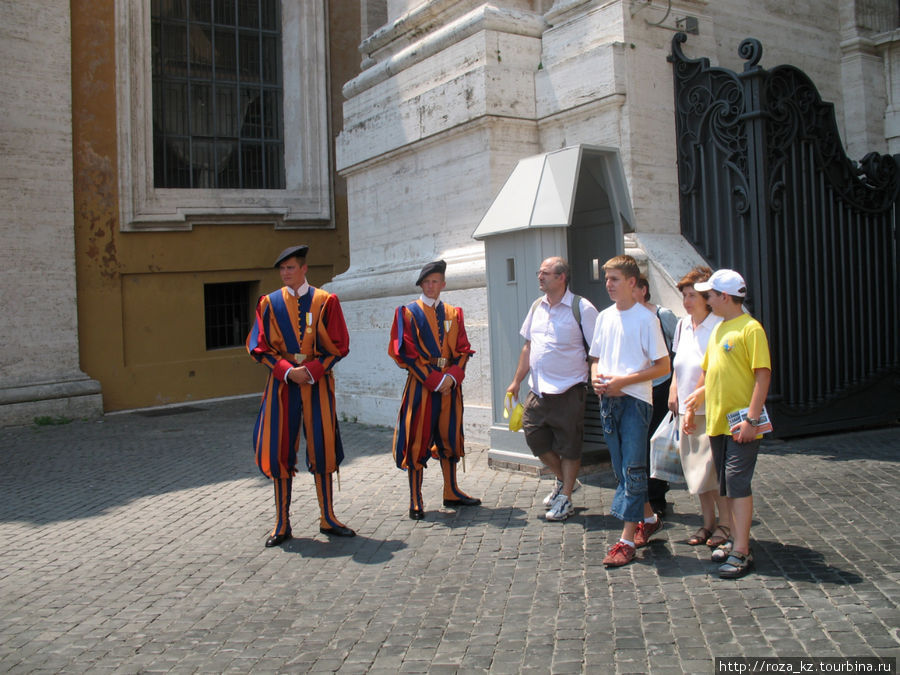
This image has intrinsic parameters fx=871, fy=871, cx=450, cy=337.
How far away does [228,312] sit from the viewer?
14.4 m

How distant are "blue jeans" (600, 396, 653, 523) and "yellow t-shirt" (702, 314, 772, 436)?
0.46 m

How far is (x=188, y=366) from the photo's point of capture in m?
13.5

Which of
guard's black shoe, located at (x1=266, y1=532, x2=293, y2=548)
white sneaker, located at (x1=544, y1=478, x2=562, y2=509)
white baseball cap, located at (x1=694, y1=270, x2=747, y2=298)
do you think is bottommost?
guard's black shoe, located at (x1=266, y1=532, x2=293, y2=548)

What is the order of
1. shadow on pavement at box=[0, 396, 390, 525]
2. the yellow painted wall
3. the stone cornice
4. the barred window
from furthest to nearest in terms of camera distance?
the barred window, the yellow painted wall, the stone cornice, shadow on pavement at box=[0, 396, 390, 525]

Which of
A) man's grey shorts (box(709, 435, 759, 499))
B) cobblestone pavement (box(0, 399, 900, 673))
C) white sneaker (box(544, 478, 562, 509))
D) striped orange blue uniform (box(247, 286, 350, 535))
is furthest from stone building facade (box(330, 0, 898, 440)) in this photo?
man's grey shorts (box(709, 435, 759, 499))

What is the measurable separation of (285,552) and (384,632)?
1.48 m

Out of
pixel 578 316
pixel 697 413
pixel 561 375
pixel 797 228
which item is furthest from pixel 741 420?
pixel 797 228

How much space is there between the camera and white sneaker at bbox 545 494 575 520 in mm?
5348

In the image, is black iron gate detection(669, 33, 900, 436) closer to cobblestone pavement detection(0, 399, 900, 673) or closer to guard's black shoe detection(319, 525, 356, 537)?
cobblestone pavement detection(0, 399, 900, 673)

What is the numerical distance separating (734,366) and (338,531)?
2548 mm

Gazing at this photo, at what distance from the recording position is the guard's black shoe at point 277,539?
5176 mm

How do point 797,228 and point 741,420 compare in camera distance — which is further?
point 797,228

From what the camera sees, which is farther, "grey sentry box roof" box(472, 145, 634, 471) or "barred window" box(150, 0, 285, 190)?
"barred window" box(150, 0, 285, 190)

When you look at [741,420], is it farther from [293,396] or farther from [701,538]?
[293,396]
